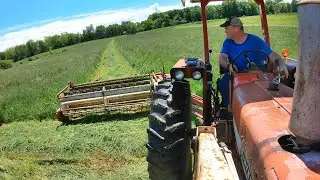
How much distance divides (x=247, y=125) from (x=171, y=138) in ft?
3.20

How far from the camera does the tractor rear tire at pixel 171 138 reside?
3.69 meters

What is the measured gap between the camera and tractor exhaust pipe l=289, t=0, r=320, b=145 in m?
1.81

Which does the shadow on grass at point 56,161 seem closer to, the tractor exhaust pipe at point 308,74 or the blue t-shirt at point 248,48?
the blue t-shirt at point 248,48

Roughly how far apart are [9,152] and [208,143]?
5.64 metres

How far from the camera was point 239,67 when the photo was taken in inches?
173

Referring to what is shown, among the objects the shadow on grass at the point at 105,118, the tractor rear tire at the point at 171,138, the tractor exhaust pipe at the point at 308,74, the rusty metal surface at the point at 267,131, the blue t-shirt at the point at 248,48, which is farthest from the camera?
the shadow on grass at the point at 105,118

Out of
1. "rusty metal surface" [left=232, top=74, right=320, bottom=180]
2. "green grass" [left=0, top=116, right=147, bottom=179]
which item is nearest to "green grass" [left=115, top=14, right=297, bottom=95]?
"green grass" [left=0, top=116, right=147, bottom=179]

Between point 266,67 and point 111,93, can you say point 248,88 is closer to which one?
point 266,67

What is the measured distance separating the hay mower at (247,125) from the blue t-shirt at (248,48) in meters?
0.24

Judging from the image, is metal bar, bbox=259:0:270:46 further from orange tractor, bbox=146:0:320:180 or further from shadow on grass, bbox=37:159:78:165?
shadow on grass, bbox=37:159:78:165

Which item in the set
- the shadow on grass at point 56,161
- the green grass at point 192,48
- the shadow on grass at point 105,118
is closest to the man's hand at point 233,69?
the shadow on grass at point 56,161

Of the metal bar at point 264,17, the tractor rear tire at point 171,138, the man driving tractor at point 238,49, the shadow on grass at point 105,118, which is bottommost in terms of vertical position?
the shadow on grass at point 105,118

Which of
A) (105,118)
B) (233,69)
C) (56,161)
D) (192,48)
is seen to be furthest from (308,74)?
(192,48)

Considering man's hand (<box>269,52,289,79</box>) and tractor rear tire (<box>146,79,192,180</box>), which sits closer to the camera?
tractor rear tire (<box>146,79,192,180</box>)
